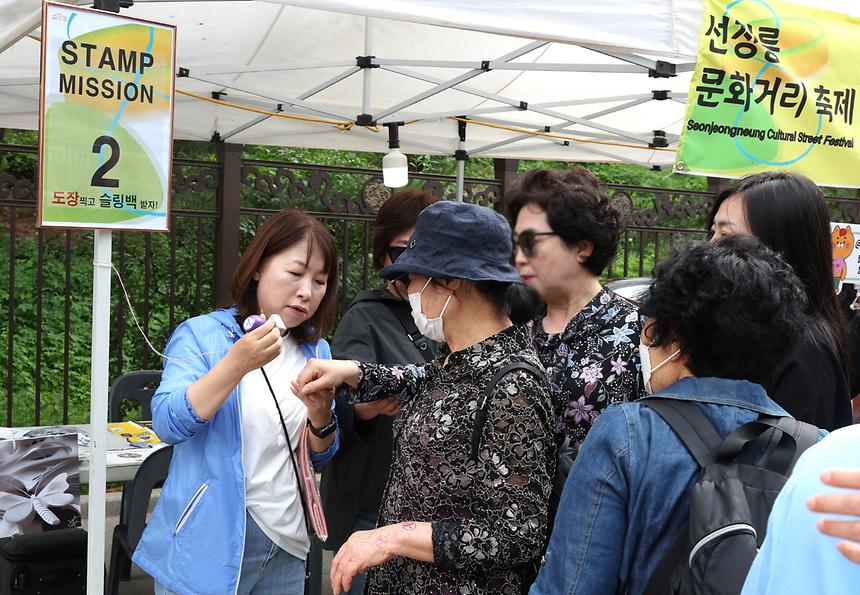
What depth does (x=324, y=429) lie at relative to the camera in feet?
8.04

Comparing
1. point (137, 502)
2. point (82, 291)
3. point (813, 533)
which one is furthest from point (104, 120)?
point (82, 291)

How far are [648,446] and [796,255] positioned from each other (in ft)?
3.41

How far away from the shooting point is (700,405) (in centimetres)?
155

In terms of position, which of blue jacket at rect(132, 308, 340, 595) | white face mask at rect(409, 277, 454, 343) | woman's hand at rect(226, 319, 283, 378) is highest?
white face mask at rect(409, 277, 454, 343)

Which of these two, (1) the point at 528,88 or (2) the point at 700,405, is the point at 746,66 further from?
(1) the point at 528,88

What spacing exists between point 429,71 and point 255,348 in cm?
397

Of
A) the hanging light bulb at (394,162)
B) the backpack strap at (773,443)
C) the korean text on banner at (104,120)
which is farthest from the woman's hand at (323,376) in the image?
the hanging light bulb at (394,162)

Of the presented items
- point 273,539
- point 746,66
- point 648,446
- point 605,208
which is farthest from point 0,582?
point 746,66

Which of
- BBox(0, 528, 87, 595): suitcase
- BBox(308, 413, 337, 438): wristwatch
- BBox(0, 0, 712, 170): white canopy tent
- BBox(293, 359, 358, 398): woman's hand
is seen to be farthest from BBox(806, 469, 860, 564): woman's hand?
BBox(0, 528, 87, 595): suitcase

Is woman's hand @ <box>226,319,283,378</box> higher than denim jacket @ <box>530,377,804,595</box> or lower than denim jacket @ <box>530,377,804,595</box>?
higher

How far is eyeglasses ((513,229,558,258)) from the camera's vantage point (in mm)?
2475

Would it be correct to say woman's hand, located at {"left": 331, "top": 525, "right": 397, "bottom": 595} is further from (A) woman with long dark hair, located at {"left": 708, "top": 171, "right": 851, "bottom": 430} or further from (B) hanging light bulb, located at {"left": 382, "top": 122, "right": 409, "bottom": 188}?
(B) hanging light bulb, located at {"left": 382, "top": 122, "right": 409, "bottom": 188}

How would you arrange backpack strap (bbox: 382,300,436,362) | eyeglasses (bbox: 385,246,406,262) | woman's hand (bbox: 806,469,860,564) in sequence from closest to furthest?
woman's hand (bbox: 806,469,860,564), backpack strap (bbox: 382,300,436,362), eyeglasses (bbox: 385,246,406,262)

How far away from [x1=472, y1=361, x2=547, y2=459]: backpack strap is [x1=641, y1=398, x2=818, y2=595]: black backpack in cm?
37
